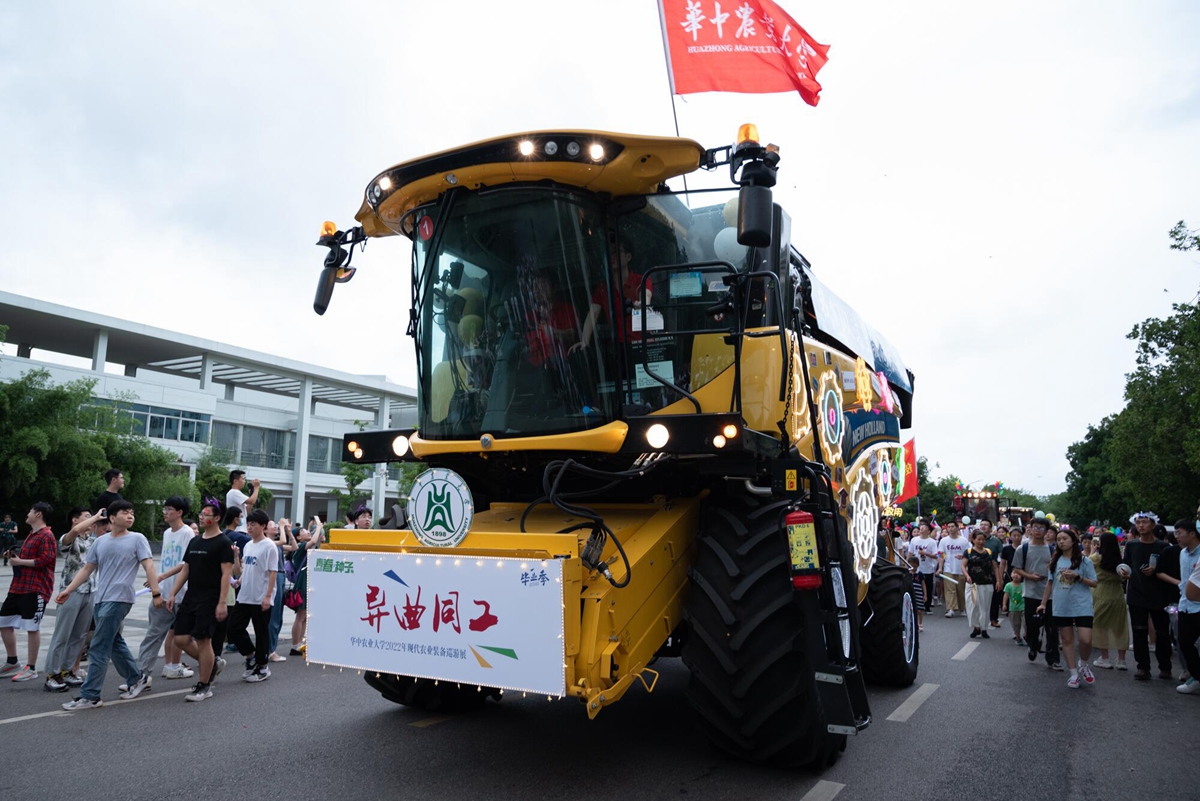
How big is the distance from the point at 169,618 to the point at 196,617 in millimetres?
792

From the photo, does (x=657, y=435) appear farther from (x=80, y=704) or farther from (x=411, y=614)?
(x=80, y=704)

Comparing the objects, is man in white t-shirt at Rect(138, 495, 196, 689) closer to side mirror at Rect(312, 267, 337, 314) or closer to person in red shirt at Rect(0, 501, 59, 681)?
person in red shirt at Rect(0, 501, 59, 681)

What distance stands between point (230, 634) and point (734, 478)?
19.4 ft

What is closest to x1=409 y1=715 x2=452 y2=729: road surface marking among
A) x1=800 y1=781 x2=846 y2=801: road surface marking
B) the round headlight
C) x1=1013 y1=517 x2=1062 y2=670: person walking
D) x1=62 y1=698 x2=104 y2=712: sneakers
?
x1=800 y1=781 x2=846 y2=801: road surface marking

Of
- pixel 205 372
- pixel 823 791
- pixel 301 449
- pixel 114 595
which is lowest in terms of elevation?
pixel 823 791

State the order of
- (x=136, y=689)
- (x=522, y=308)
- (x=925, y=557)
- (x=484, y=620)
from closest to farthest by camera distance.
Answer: (x=484, y=620)
(x=522, y=308)
(x=136, y=689)
(x=925, y=557)

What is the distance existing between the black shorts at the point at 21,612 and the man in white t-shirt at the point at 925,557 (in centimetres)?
1372

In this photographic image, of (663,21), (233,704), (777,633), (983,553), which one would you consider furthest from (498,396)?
(983,553)

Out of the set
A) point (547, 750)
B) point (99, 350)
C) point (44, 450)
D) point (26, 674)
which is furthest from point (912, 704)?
point (99, 350)

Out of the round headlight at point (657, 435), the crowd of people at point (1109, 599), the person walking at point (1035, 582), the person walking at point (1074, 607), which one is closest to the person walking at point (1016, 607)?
the crowd of people at point (1109, 599)

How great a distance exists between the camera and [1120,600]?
930 centimetres

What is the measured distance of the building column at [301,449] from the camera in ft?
159

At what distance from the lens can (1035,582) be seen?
9.79m

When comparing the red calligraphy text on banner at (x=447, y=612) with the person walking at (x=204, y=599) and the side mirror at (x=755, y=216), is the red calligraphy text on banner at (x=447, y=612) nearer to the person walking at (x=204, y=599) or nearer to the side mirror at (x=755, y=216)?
the side mirror at (x=755, y=216)
